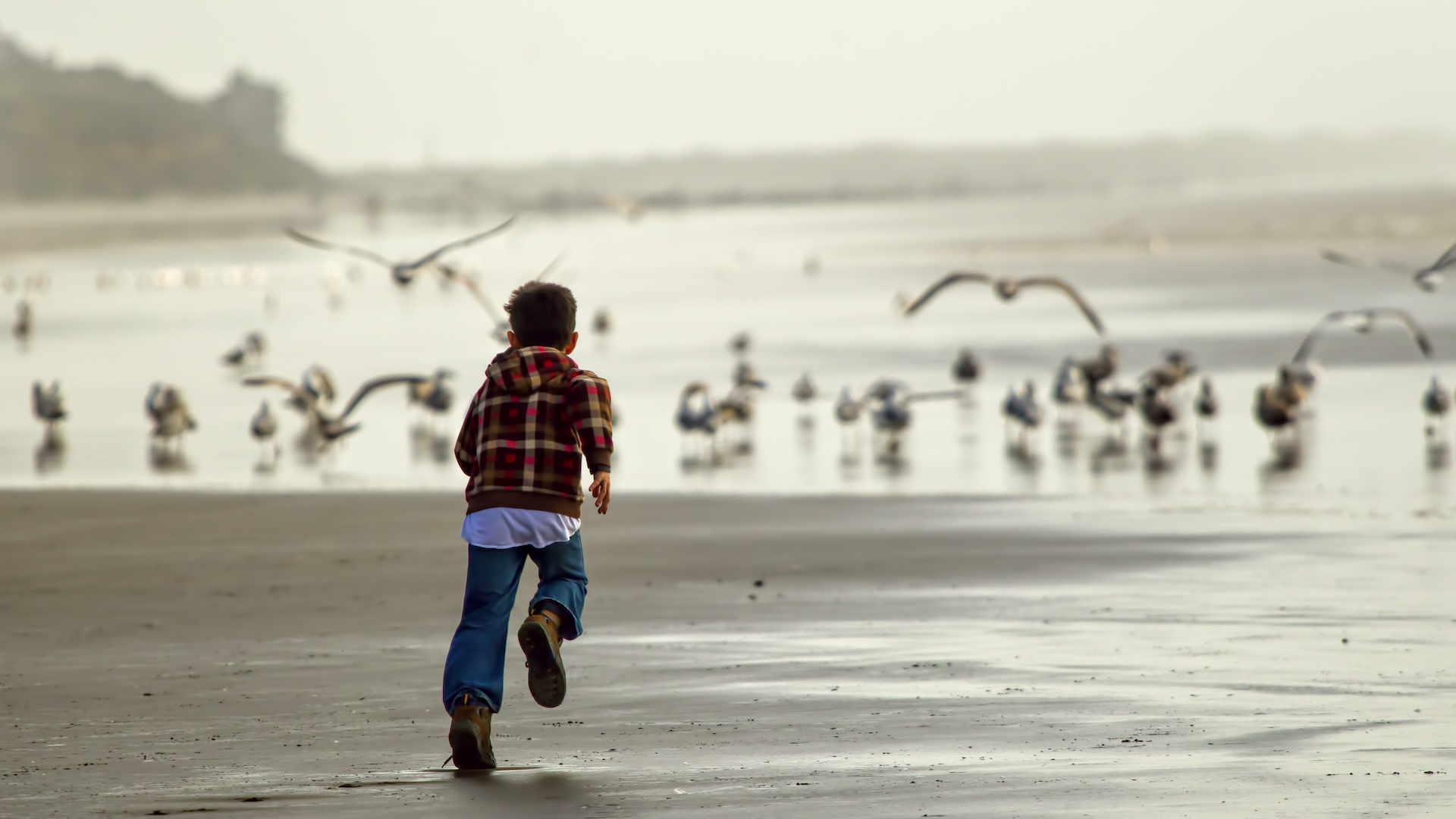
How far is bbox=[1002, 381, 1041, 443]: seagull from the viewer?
20406 millimetres

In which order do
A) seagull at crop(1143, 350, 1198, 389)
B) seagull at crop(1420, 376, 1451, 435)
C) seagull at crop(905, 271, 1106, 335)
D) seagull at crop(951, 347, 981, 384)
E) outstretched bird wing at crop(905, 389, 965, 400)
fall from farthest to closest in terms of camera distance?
seagull at crop(951, 347, 981, 384)
outstretched bird wing at crop(905, 389, 965, 400)
seagull at crop(1143, 350, 1198, 389)
seagull at crop(1420, 376, 1451, 435)
seagull at crop(905, 271, 1106, 335)

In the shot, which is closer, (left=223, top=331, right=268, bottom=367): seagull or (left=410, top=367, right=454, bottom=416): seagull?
(left=410, top=367, right=454, bottom=416): seagull

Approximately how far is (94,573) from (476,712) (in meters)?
6.00

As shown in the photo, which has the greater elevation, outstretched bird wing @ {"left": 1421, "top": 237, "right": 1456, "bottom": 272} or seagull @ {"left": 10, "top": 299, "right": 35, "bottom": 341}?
seagull @ {"left": 10, "top": 299, "right": 35, "bottom": 341}

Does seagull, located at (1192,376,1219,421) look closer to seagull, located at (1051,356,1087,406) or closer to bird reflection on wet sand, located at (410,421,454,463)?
seagull, located at (1051,356,1087,406)

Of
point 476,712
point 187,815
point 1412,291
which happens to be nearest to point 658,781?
point 476,712

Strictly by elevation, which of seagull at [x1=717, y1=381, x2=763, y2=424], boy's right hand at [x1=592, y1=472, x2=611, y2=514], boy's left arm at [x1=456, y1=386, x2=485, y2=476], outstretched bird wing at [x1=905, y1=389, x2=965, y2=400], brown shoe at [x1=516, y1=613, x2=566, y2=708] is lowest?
brown shoe at [x1=516, y1=613, x2=566, y2=708]

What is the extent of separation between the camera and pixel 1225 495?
15508mm

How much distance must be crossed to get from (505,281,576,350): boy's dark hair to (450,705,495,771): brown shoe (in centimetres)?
123

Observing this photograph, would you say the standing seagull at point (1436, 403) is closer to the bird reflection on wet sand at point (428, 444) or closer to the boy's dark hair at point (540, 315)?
the bird reflection on wet sand at point (428, 444)

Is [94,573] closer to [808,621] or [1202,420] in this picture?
[808,621]

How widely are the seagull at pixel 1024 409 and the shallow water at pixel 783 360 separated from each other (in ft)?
0.87

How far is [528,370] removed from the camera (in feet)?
19.8

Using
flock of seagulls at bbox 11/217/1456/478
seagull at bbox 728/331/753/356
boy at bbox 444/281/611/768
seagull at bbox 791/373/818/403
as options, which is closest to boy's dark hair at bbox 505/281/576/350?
boy at bbox 444/281/611/768
